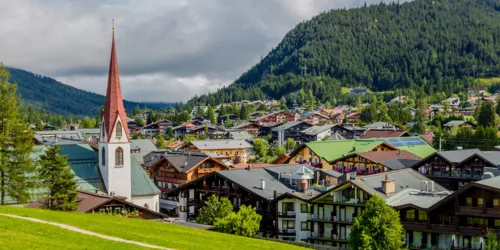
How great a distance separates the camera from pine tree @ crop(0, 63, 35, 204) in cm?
5112

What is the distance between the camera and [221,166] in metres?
95.4

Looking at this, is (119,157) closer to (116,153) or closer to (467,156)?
(116,153)

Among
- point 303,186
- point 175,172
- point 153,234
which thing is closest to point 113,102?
point 303,186

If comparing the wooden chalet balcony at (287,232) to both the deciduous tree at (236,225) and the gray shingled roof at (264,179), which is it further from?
the deciduous tree at (236,225)

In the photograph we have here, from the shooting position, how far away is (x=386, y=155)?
91750 millimetres

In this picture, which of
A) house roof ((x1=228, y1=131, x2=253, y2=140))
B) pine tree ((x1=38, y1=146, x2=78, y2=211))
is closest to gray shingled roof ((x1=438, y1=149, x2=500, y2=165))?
pine tree ((x1=38, y1=146, x2=78, y2=211))

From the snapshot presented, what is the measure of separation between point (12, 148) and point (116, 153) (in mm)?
20660

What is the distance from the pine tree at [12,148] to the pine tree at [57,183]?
353 centimetres

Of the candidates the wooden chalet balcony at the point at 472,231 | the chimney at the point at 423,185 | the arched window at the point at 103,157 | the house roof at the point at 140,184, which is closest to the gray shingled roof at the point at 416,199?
the chimney at the point at 423,185

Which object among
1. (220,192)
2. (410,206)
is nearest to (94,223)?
(410,206)

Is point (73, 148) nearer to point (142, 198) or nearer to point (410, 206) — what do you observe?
point (142, 198)

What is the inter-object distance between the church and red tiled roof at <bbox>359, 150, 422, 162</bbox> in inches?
1217

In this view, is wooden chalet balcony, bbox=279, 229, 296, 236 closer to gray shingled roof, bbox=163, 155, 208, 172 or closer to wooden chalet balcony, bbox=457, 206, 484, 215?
wooden chalet balcony, bbox=457, 206, 484, 215

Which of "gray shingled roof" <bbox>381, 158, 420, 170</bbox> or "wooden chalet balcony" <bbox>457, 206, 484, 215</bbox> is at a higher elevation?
"gray shingled roof" <bbox>381, 158, 420, 170</bbox>
